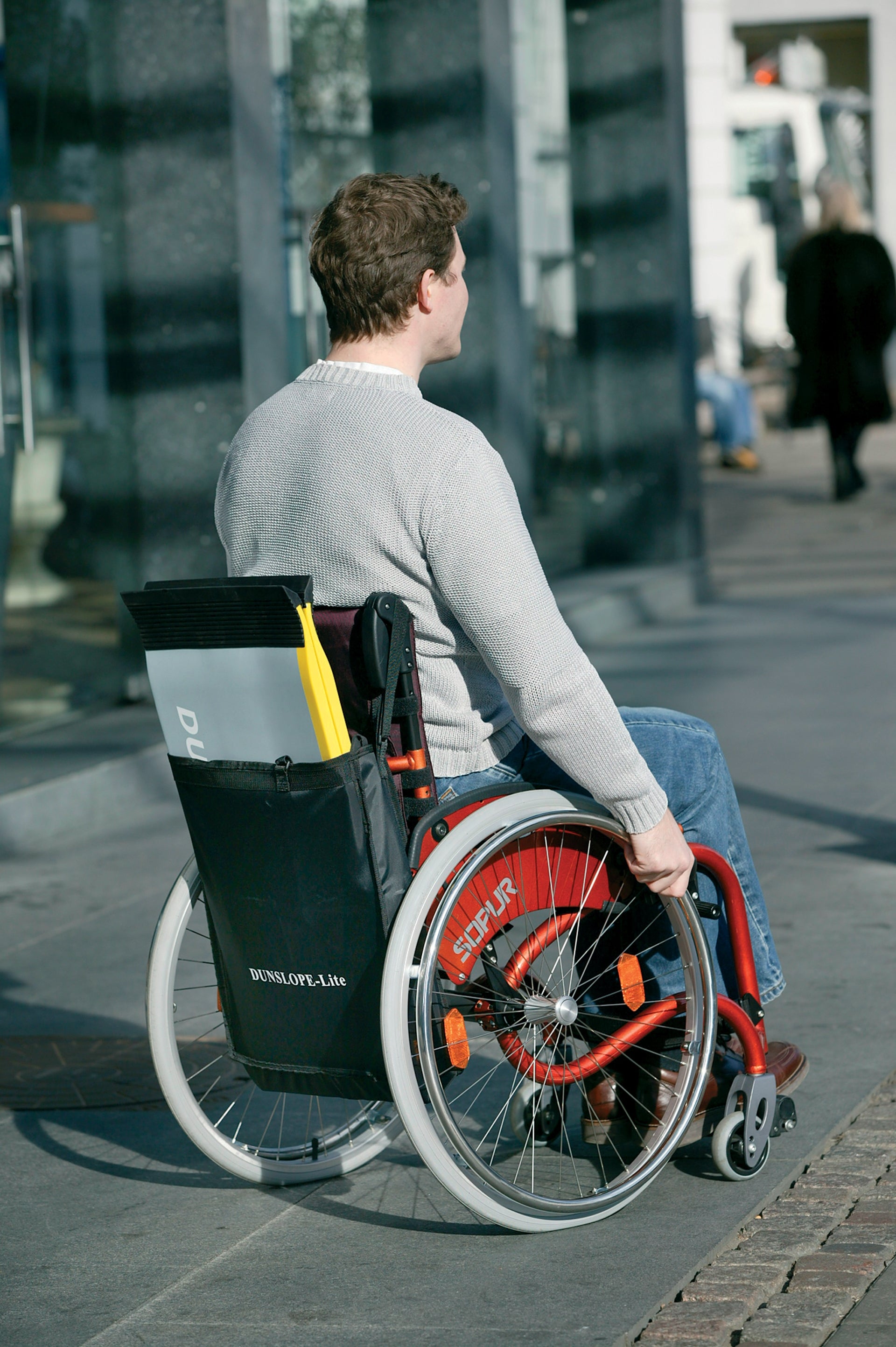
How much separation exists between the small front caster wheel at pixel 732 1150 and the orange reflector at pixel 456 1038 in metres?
0.53

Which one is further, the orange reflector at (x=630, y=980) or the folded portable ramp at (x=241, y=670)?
the orange reflector at (x=630, y=980)

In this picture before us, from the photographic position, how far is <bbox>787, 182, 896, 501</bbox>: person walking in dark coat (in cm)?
1405

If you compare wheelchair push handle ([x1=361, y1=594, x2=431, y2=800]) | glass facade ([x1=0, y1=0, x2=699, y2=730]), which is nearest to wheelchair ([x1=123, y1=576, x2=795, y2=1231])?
wheelchair push handle ([x1=361, y1=594, x2=431, y2=800])

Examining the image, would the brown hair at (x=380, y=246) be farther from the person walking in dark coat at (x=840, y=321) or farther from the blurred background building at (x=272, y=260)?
the person walking in dark coat at (x=840, y=321)

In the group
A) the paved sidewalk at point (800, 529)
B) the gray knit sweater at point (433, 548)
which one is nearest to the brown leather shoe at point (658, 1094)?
the gray knit sweater at point (433, 548)

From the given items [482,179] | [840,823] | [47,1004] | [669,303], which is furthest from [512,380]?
[47,1004]

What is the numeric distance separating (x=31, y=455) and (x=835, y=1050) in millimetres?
4192

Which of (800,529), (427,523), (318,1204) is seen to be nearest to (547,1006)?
(318,1204)

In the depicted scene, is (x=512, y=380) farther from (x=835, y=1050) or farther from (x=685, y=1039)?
(x=685, y=1039)

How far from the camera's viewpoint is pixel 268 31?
276 inches

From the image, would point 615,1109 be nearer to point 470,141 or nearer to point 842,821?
point 842,821

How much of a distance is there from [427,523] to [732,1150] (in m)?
1.16

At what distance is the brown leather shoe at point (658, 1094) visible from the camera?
319 cm

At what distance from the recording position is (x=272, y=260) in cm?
705
